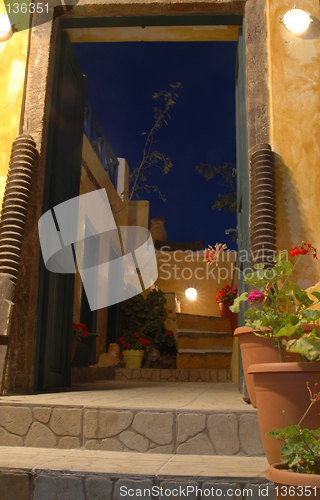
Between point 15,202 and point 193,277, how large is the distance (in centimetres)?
985

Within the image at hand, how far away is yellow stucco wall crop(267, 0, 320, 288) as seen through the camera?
363 cm

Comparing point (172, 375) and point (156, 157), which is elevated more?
point (156, 157)

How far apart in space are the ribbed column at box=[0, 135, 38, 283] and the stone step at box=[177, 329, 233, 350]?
4904 millimetres

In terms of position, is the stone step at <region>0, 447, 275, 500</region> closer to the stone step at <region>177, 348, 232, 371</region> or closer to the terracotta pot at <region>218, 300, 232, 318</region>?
the stone step at <region>177, 348, 232, 371</region>

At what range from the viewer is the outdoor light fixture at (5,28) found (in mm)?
4344

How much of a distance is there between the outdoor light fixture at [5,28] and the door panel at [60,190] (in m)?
0.47

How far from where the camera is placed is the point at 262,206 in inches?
139

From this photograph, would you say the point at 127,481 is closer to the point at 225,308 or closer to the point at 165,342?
the point at 165,342

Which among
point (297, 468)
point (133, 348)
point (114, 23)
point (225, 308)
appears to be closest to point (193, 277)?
point (225, 308)

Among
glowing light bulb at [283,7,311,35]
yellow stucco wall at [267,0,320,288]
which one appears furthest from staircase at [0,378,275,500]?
glowing light bulb at [283,7,311,35]

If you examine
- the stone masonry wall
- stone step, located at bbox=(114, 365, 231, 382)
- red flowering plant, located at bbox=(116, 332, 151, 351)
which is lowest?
the stone masonry wall

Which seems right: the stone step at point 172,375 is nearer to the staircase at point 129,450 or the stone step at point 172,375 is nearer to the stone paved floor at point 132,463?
the staircase at point 129,450

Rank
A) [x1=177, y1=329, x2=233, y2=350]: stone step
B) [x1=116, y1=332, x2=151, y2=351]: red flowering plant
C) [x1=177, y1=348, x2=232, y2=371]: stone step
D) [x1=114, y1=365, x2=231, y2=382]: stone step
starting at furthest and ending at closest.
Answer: [x1=116, y1=332, x2=151, y2=351]: red flowering plant < [x1=177, y1=329, x2=233, y2=350]: stone step < [x1=177, y1=348, x2=232, y2=371]: stone step < [x1=114, y1=365, x2=231, y2=382]: stone step

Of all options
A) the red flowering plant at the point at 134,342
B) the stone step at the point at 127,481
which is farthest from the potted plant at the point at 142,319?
the stone step at the point at 127,481
